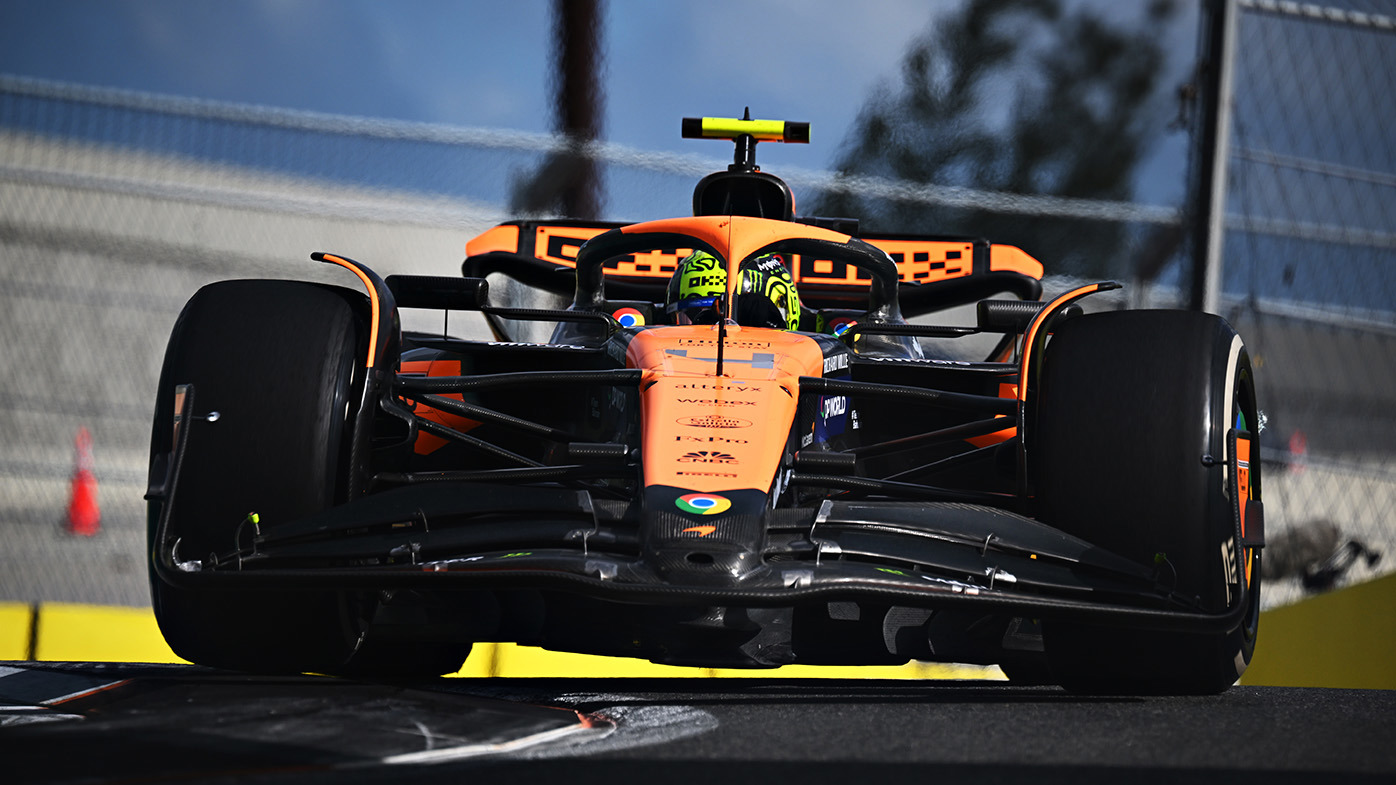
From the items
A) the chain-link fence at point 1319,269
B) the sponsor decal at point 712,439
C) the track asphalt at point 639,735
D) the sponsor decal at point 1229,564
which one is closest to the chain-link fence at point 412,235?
the chain-link fence at point 1319,269

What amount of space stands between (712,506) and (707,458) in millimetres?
184

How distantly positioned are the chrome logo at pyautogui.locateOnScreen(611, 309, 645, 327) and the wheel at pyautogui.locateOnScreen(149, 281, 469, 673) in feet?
4.71

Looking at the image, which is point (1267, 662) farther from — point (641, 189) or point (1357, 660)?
point (641, 189)

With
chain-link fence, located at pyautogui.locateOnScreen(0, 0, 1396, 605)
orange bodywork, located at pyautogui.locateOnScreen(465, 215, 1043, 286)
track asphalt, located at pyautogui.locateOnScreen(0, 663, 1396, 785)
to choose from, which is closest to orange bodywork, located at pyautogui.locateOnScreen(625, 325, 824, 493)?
track asphalt, located at pyautogui.locateOnScreen(0, 663, 1396, 785)

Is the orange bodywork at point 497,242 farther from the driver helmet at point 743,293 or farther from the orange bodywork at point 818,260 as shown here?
the driver helmet at point 743,293

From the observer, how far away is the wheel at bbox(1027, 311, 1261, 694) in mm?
2654

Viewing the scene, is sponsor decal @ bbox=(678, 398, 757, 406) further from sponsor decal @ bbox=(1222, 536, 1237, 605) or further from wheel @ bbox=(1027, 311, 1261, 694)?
sponsor decal @ bbox=(1222, 536, 1237, 605)

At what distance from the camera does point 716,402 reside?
2.90m

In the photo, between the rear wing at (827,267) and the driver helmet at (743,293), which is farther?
the rear wing at (827,267)

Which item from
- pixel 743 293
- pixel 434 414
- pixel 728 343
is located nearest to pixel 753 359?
pixel 728 343

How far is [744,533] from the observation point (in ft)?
8.16

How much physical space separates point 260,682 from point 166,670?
57cm

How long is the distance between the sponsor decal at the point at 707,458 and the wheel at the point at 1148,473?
64 cm

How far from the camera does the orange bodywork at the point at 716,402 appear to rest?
2695mm
